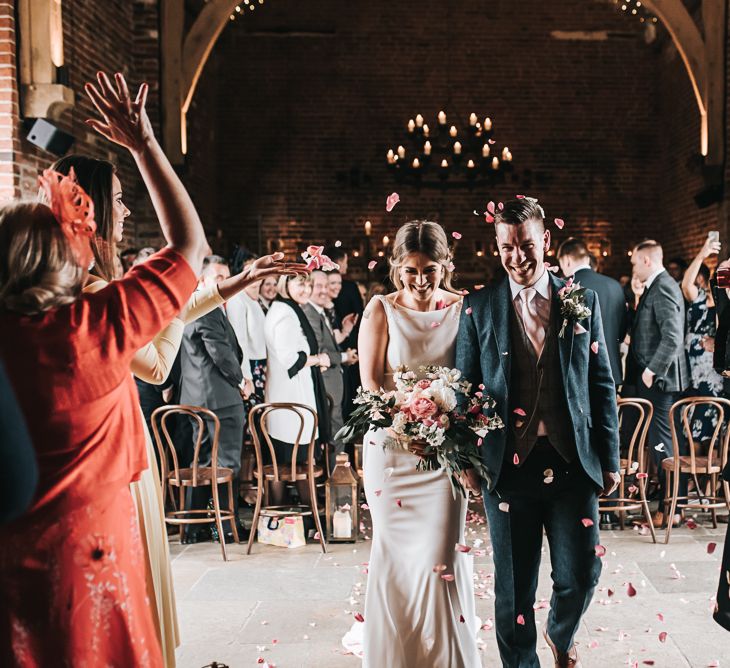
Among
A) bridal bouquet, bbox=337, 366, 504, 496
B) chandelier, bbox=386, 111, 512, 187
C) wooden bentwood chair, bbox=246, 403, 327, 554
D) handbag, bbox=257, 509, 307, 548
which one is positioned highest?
chandelier, bbox=386, 111, 512, 187

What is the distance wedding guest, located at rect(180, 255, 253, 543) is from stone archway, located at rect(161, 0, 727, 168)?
12.0 feet

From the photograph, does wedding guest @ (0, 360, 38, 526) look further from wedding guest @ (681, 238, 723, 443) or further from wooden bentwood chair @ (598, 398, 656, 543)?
wedding guest @ (681, 238, 723, 443)

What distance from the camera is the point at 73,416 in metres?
1.52

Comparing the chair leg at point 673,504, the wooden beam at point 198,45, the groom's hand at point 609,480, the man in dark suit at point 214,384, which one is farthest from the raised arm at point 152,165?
the wooden beam at point 198,45

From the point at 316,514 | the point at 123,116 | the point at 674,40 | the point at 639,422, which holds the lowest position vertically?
the point at 316,514

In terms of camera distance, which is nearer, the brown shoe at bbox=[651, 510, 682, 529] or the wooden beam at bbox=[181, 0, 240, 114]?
the brown shoe at bbox=[651, 510, 682, 529]

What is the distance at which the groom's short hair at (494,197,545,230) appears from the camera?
266 centimetres

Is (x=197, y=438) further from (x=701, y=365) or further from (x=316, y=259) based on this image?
(x=701, y=365)

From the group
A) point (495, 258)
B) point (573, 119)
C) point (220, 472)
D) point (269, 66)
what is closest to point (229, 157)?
point (269, 66)

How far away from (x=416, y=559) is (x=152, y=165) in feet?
5.81

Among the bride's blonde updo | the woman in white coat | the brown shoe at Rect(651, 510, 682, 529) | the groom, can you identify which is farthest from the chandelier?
the groom

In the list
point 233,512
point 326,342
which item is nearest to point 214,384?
point 233,512

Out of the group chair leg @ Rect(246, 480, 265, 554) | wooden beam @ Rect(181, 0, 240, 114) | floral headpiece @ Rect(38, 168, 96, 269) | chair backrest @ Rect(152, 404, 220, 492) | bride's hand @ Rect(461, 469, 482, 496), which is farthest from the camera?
wooden beam @ Rect(181, 0, 240, 114)

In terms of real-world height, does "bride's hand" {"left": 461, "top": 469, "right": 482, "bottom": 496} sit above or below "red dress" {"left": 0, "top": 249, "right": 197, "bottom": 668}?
below
